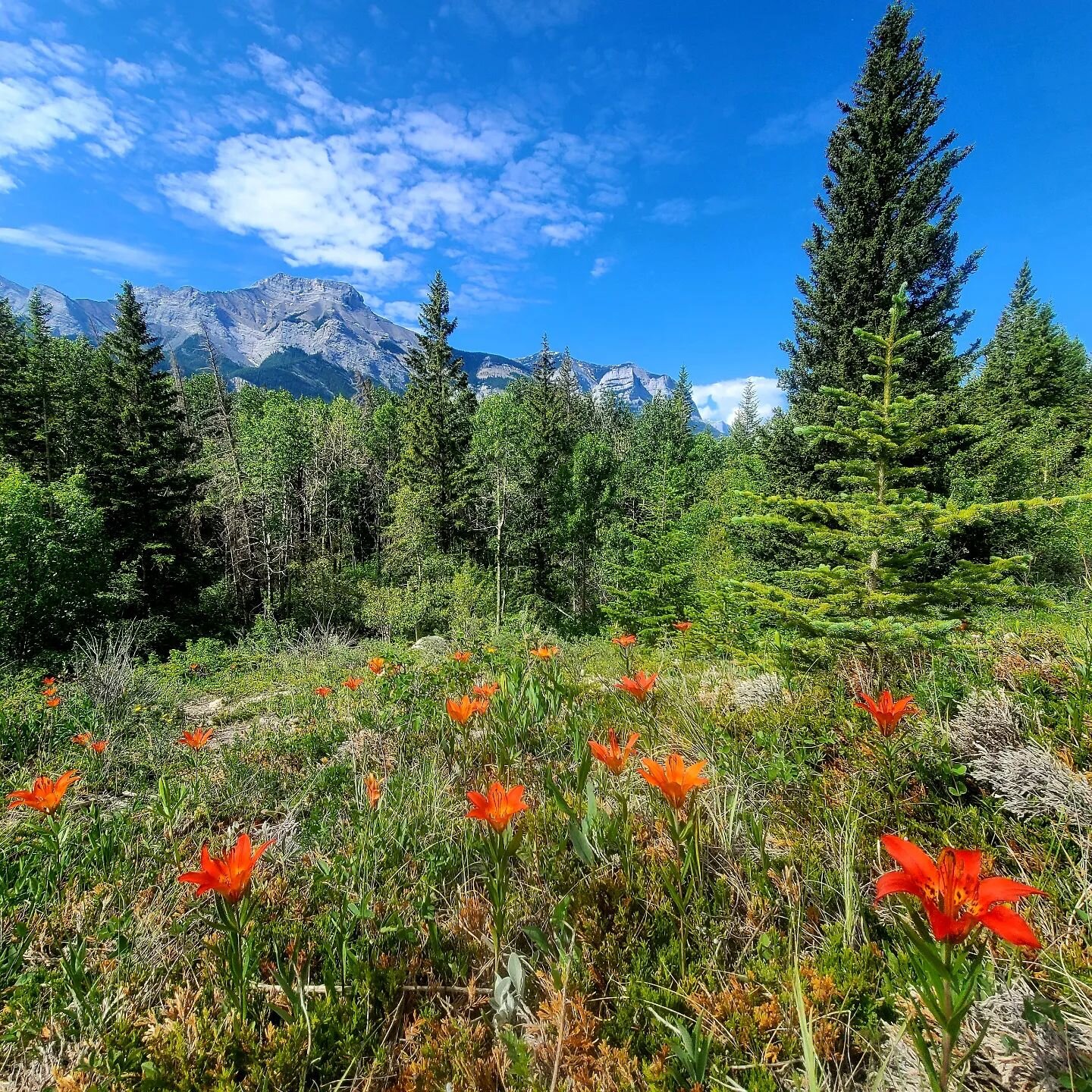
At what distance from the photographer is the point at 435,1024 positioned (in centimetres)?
136

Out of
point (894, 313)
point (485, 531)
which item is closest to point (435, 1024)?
point (894, 313)

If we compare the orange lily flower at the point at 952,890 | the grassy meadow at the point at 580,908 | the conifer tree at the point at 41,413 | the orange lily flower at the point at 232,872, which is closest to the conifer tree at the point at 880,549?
the grassy meadow at the point at 580,908

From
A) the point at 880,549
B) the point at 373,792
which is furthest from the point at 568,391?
the point at 373,792

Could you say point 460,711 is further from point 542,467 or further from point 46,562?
point 542,467

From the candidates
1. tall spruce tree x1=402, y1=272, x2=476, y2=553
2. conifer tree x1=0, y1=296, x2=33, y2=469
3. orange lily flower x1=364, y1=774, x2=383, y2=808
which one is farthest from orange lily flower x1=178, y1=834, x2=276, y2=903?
conifer tree x1=0, y1=296, x2=33, y2=469

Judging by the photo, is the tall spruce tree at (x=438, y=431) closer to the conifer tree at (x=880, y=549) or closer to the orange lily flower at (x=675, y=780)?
the conifer tree at (x=880, y=549)

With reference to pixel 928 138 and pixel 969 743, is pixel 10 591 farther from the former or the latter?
pixel 928 138

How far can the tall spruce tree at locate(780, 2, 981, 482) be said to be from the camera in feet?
33.7

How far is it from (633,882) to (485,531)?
25.4 meters

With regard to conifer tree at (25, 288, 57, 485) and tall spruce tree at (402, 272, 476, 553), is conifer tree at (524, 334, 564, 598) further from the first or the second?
conifer tree at (25, 288, 57, 485)

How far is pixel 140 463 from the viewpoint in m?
20.0

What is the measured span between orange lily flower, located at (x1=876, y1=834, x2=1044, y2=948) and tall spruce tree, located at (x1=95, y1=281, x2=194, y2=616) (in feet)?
81.5

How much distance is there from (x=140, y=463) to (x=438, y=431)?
1218 centimetres

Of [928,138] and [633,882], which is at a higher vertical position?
[928,138]
